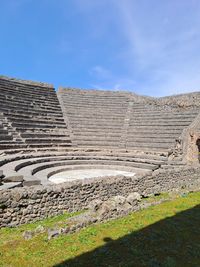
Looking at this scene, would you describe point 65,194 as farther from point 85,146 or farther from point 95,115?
point 95,115

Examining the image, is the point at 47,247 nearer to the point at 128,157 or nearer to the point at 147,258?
the point at 147,258

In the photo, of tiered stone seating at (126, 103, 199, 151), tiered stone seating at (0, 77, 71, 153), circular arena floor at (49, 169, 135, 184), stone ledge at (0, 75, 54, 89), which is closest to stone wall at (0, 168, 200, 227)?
circular arena floor at (49, 169, 135, 184)

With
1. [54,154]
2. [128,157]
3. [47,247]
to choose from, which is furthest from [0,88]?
[47,247]

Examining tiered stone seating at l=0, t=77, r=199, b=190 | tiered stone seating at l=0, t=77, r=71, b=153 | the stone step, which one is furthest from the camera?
tiered stone seating at l=0, t=77, r=71, b=153

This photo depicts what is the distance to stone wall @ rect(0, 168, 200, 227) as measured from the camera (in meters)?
Result: 8.84

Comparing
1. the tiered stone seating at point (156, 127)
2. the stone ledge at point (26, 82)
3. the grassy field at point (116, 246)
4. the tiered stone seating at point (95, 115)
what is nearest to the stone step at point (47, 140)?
the tiered stone seating at point (95, 115)

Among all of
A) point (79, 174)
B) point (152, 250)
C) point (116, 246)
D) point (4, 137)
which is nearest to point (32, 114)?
point (4, 137)

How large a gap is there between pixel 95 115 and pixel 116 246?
21933mm

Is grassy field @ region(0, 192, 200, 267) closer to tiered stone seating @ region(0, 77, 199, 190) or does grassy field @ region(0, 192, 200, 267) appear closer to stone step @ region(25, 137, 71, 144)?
tiered stone seating @ region(0, 77, 199, 190)

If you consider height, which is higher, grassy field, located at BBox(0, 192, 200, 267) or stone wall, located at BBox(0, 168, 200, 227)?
stone wall, located at BBox(0, 168, 200, 227)

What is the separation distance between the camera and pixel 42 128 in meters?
24.4

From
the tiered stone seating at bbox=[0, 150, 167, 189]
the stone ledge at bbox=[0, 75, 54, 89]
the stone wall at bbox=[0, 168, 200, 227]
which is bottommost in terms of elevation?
the stone wall at bbox=[0, 168, 200, 227]

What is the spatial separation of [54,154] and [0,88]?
10.8 m

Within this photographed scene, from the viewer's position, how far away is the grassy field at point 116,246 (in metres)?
6.14
